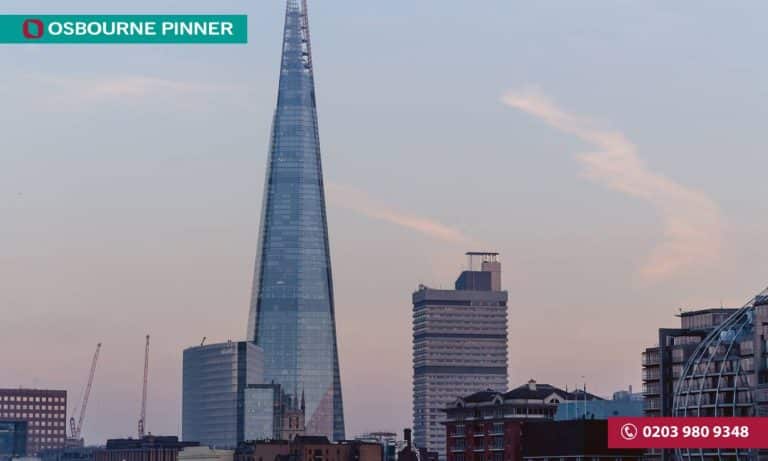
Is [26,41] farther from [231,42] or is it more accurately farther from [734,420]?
[734,420]

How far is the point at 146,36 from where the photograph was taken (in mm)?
137125

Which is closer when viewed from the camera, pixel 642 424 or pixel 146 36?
pixel 146 36

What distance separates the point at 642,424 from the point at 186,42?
76.7m

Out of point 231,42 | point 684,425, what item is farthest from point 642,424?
point 231,42

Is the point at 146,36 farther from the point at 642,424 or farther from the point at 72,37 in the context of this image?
the point at 642,424

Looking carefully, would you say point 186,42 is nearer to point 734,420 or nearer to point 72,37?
point 72,37

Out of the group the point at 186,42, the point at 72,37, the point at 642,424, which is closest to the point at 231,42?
the point at 186,42

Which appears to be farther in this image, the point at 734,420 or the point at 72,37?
the point at 734,420

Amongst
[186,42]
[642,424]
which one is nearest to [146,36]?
[186,42]

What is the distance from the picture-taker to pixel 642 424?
19338 cm

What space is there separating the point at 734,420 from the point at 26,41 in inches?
3496

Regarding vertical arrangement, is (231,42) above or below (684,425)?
above

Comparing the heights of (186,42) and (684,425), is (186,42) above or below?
above

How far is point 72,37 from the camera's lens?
139625mm
